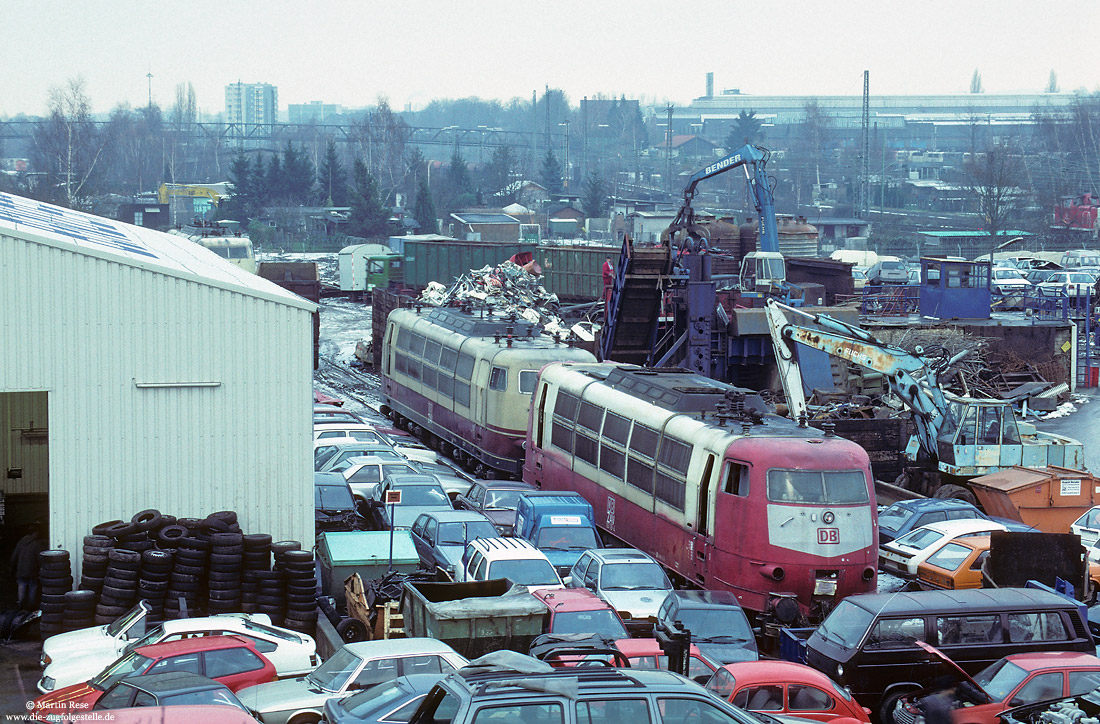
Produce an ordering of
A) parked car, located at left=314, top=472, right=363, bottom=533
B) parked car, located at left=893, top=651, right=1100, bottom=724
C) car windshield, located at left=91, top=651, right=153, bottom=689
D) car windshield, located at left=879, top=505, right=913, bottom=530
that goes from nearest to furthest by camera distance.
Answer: car windshield, located at left=91, top=651, right=153, bottom=689
parked car, located at left=893, top=651, right=1100, bottom=724
parked car, located at left=314, top=472, right=363, bottom=533
car windshield, located at left=879, top=505, right=913, bottom=530

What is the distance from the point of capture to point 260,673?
12750mm

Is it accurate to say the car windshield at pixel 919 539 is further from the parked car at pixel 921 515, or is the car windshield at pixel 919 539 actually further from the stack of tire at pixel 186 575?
the stack of tire at pixel 186 575

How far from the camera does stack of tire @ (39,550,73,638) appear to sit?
15.0 meters

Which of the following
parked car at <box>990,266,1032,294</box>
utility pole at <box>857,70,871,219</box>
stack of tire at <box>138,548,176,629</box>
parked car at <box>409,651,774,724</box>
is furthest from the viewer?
utility pole at <box>857,70,871,219</box>

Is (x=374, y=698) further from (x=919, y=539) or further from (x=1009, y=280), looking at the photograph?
(x=1009, y=280)

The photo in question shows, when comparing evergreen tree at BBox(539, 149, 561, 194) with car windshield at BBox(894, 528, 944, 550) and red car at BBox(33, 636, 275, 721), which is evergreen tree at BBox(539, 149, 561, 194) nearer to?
car windshield at BBox(894, 528, 944, 550)

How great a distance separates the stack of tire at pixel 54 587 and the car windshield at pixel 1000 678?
34.5ft

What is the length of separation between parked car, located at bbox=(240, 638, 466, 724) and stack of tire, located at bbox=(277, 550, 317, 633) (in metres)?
3.19

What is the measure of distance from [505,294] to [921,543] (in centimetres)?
2550

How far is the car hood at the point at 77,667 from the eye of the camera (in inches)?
503

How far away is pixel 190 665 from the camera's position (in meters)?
12.3

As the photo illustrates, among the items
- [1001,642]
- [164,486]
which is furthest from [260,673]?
[1001,642]

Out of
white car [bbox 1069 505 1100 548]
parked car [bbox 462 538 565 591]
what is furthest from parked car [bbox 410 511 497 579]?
white car [bbox 1069 505 1100 548]

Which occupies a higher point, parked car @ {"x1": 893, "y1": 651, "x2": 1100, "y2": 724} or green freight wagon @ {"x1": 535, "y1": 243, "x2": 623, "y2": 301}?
green freight wagon @ {"x1": 535, "y1": 243, "x2": 623, "y2": 301}
